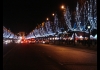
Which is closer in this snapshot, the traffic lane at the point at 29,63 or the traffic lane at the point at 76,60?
the traffic lane at the point at 29,63

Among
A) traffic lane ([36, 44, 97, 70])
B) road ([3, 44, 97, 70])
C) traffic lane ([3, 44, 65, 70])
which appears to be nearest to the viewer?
traffic lane ([3, 44, 65, 70])

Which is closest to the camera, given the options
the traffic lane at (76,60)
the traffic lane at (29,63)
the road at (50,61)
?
the traffic lane at (29,63)

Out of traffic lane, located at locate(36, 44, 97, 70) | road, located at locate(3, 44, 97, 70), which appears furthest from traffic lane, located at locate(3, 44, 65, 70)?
traffic lane, located at locate(36, 44, 97, 70)

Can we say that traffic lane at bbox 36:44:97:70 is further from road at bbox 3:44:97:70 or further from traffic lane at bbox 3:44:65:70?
traffic lane at bbox 3:44:65:70

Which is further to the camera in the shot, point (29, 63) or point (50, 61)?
point (50, 61)

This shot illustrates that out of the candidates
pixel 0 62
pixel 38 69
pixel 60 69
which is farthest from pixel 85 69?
pixel 0 62

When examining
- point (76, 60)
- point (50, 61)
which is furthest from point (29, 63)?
point (76, 60)

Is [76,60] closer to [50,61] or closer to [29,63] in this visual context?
[50,61]

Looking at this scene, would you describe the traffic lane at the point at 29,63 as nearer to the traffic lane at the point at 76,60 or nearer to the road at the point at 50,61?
the road at the point at 50,61

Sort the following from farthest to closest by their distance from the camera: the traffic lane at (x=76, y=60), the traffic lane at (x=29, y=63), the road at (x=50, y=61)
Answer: the traffic lane at (x=76, y=60) → the road at (x=50, y=61) → the traffic lane at (x=29, y=63)

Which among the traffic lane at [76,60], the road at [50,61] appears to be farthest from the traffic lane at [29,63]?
the traffic lane at [76,60]

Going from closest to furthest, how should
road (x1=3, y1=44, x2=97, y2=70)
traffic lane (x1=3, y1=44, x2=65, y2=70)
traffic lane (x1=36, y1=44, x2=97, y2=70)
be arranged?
traffic lane (x1=3, y1=44, x2=65, y2=70) < road (x1=3, y1=44, x2=97, y2=70) < traffic lane (x1=36, y1=44, x2=97, y2=70)

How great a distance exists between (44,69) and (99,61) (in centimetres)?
949

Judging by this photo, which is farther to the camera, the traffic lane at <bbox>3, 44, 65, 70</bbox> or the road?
the road
